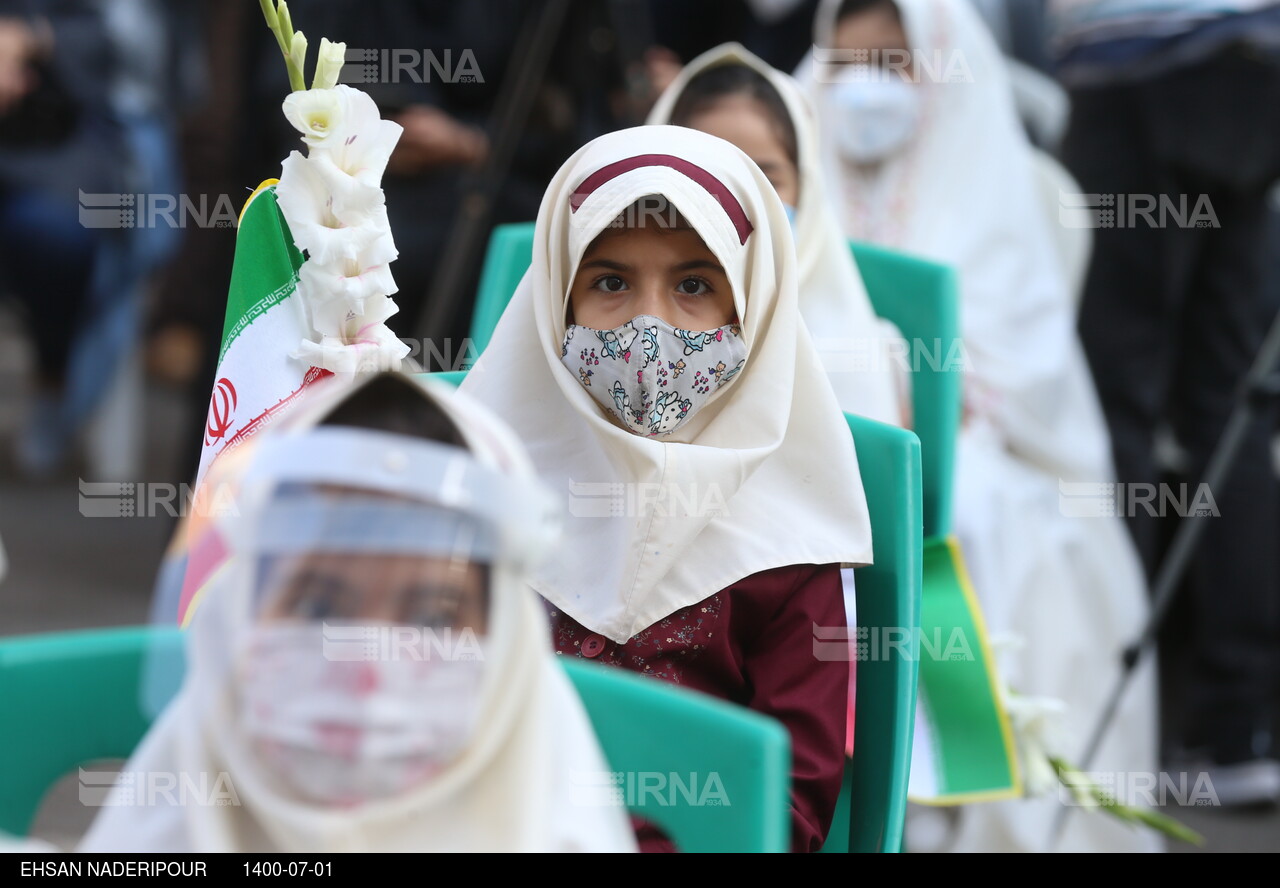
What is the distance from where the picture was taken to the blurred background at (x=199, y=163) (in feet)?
11.6

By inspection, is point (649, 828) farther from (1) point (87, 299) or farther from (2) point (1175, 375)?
(1) point (87, 299)

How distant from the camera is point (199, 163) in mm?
5844

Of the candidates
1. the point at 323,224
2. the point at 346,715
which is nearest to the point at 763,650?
the point at 323,224

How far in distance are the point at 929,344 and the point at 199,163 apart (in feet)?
13.1

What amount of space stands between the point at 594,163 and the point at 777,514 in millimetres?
399

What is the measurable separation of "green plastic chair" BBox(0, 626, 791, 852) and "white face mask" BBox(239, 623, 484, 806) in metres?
0.11

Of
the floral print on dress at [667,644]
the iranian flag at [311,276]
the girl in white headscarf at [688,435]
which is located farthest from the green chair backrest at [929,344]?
the iranian flag at [311,276]

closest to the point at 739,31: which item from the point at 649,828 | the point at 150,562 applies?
the point at 150,562

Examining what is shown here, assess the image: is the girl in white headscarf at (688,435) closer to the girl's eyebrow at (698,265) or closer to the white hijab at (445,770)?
the girl's eyebrow at (698,265)

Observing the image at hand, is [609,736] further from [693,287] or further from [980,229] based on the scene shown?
[980,229]

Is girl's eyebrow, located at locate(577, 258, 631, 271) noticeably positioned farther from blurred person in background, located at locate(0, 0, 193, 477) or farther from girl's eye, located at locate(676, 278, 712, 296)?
blurred person in background, located at locate(0, 0, 193, 477)

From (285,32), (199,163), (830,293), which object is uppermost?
(199,163)

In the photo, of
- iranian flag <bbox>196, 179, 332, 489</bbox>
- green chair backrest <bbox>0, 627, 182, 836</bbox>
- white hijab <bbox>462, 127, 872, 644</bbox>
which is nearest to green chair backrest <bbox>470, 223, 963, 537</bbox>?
white hijab <bbox>462, 127, 872, 644</bbox>

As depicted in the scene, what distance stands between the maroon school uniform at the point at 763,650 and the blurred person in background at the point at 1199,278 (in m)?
2.07
